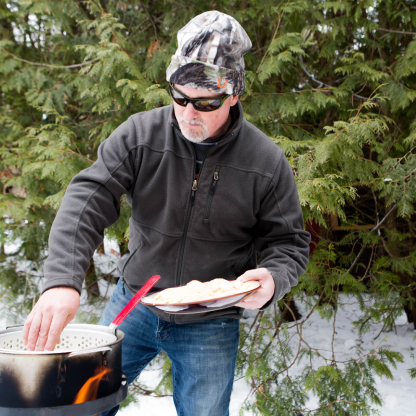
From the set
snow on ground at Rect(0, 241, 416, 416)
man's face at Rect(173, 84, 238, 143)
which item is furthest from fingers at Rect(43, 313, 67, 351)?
snow on ground at Rect(0, 241, 416, 416)

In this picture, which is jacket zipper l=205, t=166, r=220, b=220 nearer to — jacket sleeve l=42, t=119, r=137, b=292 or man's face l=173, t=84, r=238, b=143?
man's face l=173, t=84, r=238, b=143

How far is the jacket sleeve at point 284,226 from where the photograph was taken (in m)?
1.87

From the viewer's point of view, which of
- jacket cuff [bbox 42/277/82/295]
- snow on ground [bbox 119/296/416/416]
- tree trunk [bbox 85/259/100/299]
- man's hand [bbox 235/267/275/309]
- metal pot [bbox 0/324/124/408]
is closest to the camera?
metal pot [bbox 0/324/124/408]

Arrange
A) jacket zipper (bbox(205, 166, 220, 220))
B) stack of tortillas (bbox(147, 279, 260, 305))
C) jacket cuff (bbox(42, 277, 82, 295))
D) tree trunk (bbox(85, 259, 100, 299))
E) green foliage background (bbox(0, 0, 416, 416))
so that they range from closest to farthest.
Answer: jacket cuff (bbox(42, 277, 82, 295)) → stack of tortillas (bbox(147, 279, 260, 305)) → jacket zipper (bbox(205, 166, 220, 220)) → green foliage background (bbox(0, 0, 416, 416)) → tree trunk (bbox(85, 259, 100, 299))

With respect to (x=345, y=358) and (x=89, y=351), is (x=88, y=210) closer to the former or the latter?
(x=89, y=351)

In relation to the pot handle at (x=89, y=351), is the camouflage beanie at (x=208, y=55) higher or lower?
higher

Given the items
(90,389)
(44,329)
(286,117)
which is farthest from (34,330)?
(286,117)

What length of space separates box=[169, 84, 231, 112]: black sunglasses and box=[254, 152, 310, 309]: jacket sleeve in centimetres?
43

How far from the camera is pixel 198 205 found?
1868 mm

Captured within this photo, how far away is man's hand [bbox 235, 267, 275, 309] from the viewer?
5.36 feet

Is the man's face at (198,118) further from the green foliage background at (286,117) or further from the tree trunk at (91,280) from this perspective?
the tree trunk at (91,280)

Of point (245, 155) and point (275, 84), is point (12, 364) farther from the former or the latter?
point (275, 84)

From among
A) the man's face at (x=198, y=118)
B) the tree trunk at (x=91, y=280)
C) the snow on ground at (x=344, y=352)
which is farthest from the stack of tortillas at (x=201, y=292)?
→ the tree trunk at (x=91, y=280)

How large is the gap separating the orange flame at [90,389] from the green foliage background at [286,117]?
178 centimetres
